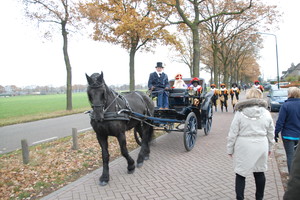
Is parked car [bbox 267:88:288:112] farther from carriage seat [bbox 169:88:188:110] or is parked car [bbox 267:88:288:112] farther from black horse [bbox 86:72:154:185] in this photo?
→ black horse [bbox 86:72:154:185]

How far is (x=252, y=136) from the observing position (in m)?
2.94

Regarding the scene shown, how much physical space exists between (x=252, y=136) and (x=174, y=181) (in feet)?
6.33

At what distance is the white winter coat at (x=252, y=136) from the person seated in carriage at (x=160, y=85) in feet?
11.0

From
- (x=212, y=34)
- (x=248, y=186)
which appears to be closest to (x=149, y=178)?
(x=248, y=186)

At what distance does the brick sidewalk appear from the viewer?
12.2 feet

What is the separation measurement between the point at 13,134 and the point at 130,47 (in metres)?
Answer: 10.4

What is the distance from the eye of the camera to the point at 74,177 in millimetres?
4625

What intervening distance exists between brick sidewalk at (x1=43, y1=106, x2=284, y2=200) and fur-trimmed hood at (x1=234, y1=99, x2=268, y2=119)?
61.4 inches

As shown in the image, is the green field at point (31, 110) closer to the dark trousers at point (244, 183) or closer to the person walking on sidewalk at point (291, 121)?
the dark trousers at point (244, 183)

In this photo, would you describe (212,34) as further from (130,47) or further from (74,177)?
(74,177)

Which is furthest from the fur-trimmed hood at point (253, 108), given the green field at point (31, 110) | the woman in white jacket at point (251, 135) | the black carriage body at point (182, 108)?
the green field at point (31, 110)

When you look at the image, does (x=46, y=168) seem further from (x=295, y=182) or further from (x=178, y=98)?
(x=295, y=182)

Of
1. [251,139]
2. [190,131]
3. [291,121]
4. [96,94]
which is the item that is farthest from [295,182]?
[190,131]

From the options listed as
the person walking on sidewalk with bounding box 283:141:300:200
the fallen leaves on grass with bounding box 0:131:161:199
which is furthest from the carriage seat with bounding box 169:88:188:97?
the person walking on sidewalk with bounding box 283:141:300:200
